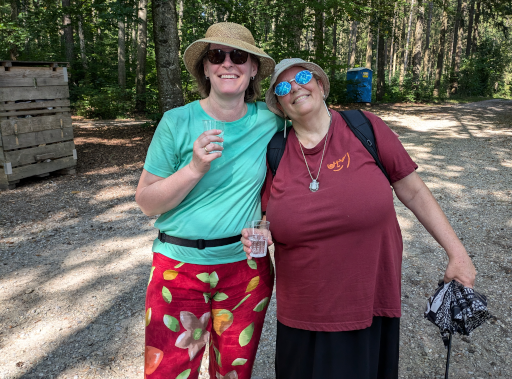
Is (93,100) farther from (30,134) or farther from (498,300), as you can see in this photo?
(498,300)

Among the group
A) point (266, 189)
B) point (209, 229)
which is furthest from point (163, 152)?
point (266, 189)

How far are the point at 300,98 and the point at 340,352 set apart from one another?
1132mm

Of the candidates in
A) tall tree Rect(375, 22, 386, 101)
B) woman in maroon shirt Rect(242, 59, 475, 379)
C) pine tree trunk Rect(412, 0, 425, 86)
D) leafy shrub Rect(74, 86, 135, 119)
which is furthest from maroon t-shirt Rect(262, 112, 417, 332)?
pine tree trunk Rect(412, 0, 425, 86)

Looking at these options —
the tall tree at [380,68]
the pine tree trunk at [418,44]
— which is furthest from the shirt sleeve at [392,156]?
the pine tree trunk at [418,44]

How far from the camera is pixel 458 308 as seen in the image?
70.7 inches

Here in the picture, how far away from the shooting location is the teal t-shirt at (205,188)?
1.75 meters

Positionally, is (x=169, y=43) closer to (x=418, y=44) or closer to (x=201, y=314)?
(x=201, y=314)

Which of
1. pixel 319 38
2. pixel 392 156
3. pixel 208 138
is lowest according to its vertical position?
pixel 392 156

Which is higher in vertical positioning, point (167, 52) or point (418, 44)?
point (418, 44)

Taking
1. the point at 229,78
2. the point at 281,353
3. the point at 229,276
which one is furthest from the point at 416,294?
the point at 229,78

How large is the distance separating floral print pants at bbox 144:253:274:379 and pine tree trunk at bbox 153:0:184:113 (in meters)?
7.25

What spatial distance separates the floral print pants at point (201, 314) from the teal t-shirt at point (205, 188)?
0.23 ft

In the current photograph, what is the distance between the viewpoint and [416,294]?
12.2ft

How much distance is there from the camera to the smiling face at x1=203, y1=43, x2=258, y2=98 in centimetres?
184
